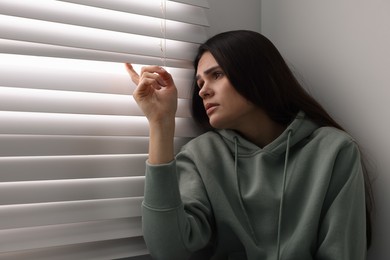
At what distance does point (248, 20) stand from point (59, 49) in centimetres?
63

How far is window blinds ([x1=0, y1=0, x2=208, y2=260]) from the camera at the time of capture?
2.66 feet

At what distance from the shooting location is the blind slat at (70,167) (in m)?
0.81

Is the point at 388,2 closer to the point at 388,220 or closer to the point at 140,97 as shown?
the point at 388,220

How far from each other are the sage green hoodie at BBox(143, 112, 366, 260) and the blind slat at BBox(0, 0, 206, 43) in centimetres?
28

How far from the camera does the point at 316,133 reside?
1027 millimetres

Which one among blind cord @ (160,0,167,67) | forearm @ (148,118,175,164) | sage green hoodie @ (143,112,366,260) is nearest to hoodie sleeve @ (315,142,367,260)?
sage green hoodie @ (143,112,366,260)

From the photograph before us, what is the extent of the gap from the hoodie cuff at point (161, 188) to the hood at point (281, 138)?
0.82 feet

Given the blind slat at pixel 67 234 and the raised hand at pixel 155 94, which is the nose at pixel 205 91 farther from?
the blind slat at pixel 67 234


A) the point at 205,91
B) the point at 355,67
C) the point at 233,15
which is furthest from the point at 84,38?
the point at 355,67

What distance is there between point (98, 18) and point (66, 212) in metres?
0.42

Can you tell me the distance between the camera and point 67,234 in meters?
0.87

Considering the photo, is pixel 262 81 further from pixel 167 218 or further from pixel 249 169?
pixel 167 218

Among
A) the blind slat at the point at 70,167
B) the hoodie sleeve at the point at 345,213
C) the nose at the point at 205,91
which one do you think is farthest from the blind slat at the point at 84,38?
the hoodie sleeve at the point at 345,213

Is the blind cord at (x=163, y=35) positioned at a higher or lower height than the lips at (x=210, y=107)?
higher
